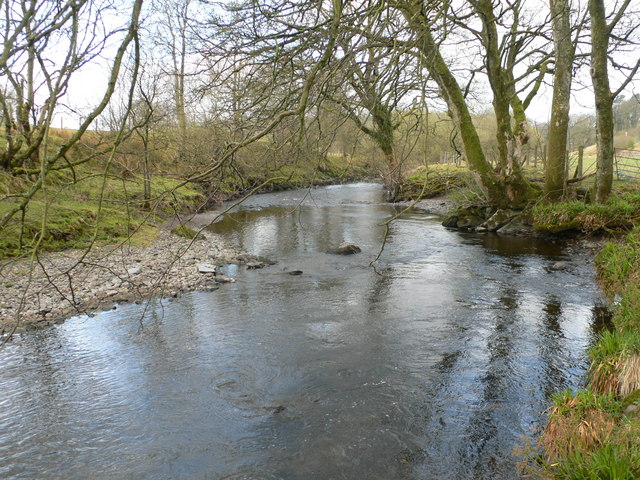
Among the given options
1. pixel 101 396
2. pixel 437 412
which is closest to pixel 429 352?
pixel 437 412

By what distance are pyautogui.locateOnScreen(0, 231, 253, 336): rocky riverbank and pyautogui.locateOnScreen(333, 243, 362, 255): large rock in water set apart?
2727mm

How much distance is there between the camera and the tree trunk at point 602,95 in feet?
36.3

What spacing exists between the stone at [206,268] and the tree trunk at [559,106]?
1081 centimetres

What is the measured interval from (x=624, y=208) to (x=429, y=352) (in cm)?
888

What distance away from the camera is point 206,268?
11.3m

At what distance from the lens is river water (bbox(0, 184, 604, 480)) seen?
4.38 meters

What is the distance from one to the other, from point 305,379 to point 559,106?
11.9 metres

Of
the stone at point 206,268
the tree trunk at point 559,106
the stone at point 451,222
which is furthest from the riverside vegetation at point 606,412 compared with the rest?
the stone at point 451,222

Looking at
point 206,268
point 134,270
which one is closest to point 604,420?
point 206,268

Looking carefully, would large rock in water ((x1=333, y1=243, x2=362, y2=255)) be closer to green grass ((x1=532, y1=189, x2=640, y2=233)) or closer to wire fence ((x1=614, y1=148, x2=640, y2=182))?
green grass ((x1=532, y1=189, x2=640, y2=233))

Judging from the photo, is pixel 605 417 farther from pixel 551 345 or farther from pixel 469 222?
pixel 469 222

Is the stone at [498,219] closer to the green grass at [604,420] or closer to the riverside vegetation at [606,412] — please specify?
the riverside vegetation at [606,412]

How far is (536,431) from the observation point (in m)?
4.55

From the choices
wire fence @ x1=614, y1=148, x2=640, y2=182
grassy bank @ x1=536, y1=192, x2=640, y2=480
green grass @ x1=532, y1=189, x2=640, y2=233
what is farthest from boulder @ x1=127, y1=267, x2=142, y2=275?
wire fence @ x1=614, y1=148, x2=640, y2=182
